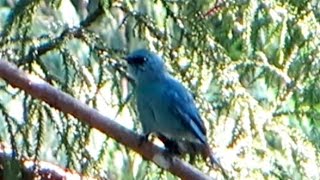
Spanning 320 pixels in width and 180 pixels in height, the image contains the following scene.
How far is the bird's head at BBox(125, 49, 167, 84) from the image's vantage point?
2871 millimetres

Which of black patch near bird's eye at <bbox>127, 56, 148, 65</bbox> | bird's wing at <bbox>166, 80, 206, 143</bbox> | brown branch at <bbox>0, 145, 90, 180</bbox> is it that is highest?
black patch near bird's eye at <bbox>127, 56, 148, 65</bbox>

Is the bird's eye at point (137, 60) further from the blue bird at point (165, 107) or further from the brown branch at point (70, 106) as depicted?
the brown branch at point (70, 106)

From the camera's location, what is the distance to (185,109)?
9.43ft

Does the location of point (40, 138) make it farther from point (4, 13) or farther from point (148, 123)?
point (4, 13)

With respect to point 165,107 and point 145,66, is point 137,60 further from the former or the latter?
point 165,107

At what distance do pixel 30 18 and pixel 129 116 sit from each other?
0.54 meters

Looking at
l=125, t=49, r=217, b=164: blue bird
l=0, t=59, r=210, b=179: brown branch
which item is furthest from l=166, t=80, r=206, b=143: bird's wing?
l=0, t=59, r=210, b=179: brown branch

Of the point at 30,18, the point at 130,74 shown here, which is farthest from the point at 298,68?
the point at 30,18

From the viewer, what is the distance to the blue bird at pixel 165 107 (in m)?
2.83

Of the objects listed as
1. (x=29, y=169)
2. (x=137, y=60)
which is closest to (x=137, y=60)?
(x=137, y=60)

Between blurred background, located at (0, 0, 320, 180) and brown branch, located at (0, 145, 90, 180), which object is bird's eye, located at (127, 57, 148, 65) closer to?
blurred background, located at (0, 0, 320, 180)

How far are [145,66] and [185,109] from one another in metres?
0.18

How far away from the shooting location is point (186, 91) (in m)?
2.87

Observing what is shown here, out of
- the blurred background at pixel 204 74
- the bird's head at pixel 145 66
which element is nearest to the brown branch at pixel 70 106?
the blurred background at pixel 204 74
